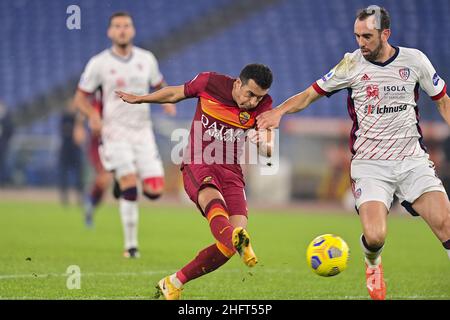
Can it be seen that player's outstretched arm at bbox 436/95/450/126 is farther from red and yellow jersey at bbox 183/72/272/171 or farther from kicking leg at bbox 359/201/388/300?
red and yellow jersey at bbox 183/72/272/171

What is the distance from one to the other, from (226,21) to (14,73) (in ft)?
19.3

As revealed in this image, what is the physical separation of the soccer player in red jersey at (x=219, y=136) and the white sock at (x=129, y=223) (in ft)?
9.87

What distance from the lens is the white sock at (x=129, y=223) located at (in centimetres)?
1023

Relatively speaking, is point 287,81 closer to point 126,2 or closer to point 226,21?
point 226,21

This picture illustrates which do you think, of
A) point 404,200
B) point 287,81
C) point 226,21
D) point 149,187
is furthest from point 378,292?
point 226,21

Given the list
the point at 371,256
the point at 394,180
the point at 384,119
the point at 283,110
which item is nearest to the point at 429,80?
the point at 384,119

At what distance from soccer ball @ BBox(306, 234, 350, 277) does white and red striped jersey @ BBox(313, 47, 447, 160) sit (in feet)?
2.81

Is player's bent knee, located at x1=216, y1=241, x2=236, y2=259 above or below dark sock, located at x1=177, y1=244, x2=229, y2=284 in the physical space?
above

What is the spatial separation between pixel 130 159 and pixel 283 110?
3981 mm

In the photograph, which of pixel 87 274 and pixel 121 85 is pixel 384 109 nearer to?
pixel 87 274

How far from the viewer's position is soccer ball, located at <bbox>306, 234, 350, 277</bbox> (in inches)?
260

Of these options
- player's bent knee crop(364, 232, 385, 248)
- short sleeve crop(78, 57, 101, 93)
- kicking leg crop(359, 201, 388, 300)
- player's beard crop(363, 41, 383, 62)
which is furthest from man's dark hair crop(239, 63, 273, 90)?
short sleeve crop(78, 57, 101, 93)

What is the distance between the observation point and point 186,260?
32.8 feet
